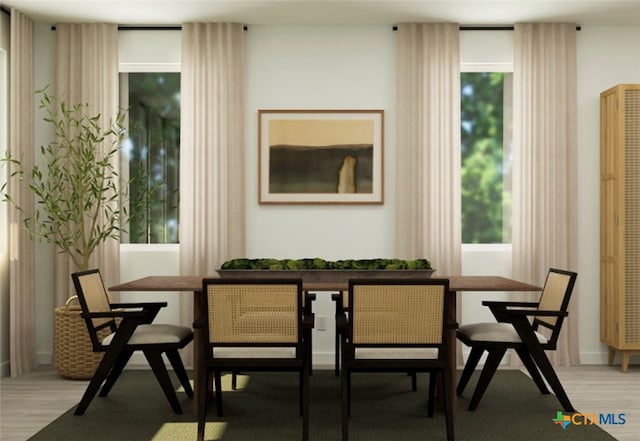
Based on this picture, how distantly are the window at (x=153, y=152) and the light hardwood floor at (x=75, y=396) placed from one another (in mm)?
1428

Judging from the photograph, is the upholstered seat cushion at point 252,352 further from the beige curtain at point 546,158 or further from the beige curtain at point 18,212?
the beige curtain at point 546,158

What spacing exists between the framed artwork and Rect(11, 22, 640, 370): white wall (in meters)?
0.07

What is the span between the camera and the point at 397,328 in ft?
11.7

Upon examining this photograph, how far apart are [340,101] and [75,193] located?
227 centimetres

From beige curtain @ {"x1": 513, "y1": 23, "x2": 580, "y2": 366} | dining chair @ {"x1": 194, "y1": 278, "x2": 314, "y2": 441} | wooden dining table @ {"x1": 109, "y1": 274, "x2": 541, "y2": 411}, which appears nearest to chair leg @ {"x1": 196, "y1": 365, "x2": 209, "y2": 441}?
dining chair @ {"x1": 194, "y1": 278, "x2": 314, "y2": 441}

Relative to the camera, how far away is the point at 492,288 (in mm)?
4008

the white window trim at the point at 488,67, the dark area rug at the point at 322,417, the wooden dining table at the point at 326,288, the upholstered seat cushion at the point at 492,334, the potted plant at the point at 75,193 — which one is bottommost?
the dark area rug at the point at 322,417

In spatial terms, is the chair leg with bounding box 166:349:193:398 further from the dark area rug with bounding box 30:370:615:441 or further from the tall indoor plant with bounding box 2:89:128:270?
the tall indoor plant with bounding box 2:89:128:270

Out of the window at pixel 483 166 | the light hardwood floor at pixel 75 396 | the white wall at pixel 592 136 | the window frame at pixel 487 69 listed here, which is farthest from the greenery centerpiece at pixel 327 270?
the white wall at pixel 592 136

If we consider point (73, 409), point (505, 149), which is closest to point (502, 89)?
point (505, 149)

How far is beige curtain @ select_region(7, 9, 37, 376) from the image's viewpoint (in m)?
5.47

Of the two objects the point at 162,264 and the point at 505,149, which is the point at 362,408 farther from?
the point at 505,149

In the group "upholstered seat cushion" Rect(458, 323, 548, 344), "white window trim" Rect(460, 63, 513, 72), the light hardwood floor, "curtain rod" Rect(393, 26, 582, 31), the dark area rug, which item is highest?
"curtain rod" Rect(393, 26, 582, 31)

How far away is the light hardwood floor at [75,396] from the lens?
397 centimetres
